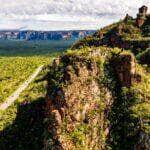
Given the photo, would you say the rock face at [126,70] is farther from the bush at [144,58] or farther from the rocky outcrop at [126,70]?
the bush at [144,58]

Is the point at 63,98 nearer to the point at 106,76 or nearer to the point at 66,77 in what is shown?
the point at 66,77

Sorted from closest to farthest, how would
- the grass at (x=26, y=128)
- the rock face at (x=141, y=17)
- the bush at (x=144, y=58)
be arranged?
the grass at (x=26, y=128) → the bush at (x=144, y=58) → the rock face at (x=141, y=17)

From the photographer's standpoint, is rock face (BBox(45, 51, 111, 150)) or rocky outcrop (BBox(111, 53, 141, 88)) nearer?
rock face (BBox(45, 51, 111, 150))

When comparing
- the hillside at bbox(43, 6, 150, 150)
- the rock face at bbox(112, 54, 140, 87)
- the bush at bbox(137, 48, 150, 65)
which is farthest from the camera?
the bush at bbox(137, 48, 150, 65)

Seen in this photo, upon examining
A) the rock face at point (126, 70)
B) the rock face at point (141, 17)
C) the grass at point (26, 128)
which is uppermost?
the rock face at point (141, 17)

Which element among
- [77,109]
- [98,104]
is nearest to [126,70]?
[98,104]

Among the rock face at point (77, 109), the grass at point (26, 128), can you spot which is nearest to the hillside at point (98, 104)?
the rock face at point (77, 109)

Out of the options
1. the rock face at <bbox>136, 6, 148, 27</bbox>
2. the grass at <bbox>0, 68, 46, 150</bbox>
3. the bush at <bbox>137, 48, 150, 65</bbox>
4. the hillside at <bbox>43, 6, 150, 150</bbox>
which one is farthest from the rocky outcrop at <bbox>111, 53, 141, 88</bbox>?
the rock face at <bbox>136, 6, 148, 27</bbox>

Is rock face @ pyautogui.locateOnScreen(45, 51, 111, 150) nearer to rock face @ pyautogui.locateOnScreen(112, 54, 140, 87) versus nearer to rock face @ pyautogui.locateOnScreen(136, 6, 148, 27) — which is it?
rock face @ pyautogui.locateOnScreen(112, 54, 140, 87)
